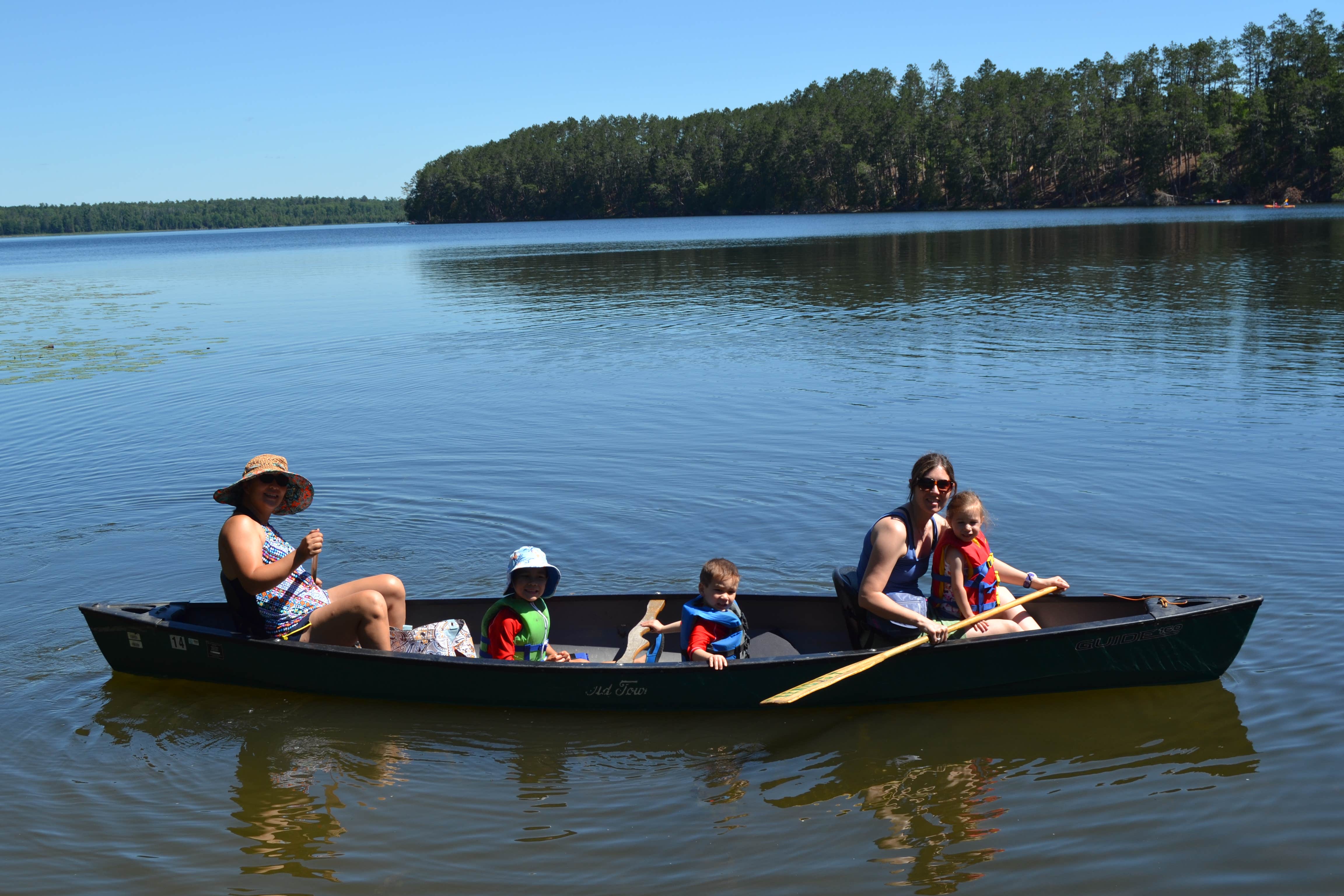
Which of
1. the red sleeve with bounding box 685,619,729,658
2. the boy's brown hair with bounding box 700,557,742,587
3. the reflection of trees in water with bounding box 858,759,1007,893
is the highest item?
the boy's brown hair with bounding box 700,557,742,587

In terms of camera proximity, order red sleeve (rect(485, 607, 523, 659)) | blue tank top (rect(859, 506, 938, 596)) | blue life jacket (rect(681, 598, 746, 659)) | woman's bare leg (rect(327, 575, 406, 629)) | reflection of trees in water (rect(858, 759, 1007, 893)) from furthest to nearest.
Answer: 1. woman's bare leg (rect(327, 575, 406, 629))
2. red sleeve (rect(485, 607, 523, 659))
3. blue life jacket (rect(681, 598, 746, 659))
4. blue tank top (rect(859, 506, 938, 596))
5. reflection of trees in water (rect(858, 759, 1007, 893))

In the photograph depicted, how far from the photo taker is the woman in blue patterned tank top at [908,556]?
20.7 feet

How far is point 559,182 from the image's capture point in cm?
16850

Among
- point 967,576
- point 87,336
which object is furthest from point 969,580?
point 87,336

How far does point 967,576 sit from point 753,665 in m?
1.51

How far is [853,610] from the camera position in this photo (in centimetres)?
698

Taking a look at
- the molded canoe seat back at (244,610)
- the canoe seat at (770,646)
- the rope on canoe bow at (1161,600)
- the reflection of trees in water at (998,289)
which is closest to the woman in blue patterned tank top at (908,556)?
the canoe seat at (770,646)

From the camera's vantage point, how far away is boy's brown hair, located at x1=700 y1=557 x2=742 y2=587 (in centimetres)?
652

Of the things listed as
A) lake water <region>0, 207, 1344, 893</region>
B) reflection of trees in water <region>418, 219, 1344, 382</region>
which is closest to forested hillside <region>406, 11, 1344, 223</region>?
reflection of trees in water <region>418, 219, 1344, 382</region>

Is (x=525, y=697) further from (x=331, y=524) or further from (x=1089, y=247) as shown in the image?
(x=1089, y=247)

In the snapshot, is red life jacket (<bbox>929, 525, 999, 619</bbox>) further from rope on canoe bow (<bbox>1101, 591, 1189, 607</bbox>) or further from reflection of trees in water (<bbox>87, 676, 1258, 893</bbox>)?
rope on canoe bow (<bbox>1101, 591, 1189, 607</bbox>)

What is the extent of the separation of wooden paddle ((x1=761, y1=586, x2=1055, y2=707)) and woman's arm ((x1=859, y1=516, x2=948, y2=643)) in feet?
0.24

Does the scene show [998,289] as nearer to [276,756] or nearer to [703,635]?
[703,635]

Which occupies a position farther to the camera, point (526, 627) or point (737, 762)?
point (526, 627)
